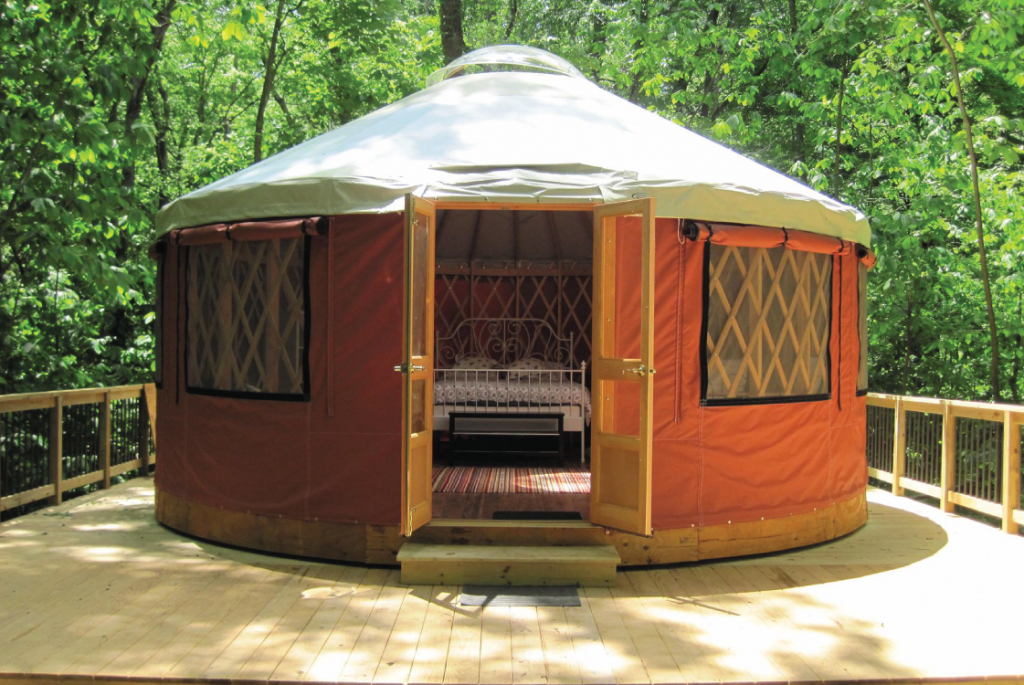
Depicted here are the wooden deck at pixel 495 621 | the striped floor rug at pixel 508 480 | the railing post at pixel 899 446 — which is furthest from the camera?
the railing post at pixel 899 446

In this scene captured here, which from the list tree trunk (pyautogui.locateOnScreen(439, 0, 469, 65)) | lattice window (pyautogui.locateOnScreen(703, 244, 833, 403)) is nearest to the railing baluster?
lattice window (pyautogui.locateOnScreen(703, 244, 833, 403))

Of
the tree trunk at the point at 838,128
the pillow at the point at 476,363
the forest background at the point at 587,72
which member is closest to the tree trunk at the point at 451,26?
the forest background at the point at 587,72

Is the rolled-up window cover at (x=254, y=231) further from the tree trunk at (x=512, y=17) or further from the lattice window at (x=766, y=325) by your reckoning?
the tree trunk at (x=512, y=17)

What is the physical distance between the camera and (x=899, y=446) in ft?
19.6

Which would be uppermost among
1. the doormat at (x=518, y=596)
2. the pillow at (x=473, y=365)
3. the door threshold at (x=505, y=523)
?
the pillow at (x=473, y=365)

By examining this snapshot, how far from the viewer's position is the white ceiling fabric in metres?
3.76

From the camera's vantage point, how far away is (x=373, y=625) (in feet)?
10.1

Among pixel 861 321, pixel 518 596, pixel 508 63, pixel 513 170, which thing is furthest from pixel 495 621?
pixel 508 63

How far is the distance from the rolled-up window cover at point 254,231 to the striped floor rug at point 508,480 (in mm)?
1669

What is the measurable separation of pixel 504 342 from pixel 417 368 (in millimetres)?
3656

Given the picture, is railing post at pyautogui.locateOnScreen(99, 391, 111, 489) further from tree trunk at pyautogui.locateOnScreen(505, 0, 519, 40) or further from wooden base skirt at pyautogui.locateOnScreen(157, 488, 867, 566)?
tree trunk at pyautogui.locateOnScreen(505, 0, 519, 40)

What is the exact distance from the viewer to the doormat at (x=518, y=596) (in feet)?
11.1

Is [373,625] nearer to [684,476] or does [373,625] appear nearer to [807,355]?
[684,476]

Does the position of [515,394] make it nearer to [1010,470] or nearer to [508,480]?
[508,480]
